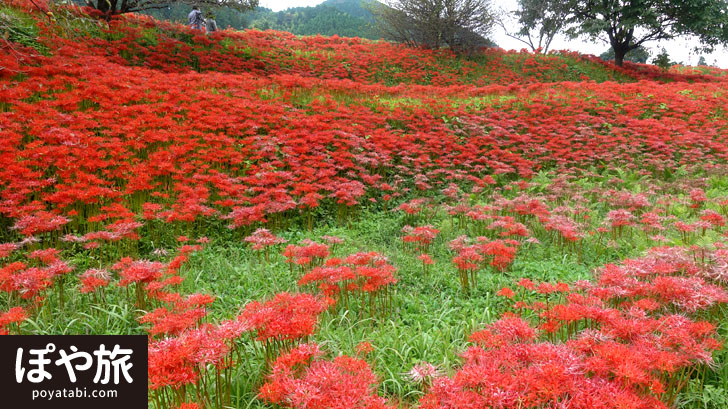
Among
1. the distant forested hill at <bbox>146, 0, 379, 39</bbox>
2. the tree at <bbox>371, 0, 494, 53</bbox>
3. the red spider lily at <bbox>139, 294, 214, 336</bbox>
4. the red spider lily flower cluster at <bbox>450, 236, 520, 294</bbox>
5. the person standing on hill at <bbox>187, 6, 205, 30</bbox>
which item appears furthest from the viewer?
the distant forested hill at <bbox>146, 0, 379, 39</bbox>

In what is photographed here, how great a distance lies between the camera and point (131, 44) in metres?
13.2

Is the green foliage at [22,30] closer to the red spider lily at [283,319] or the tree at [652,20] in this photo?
the red spider lily at [283,319]

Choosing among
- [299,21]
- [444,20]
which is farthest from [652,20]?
[299,21]

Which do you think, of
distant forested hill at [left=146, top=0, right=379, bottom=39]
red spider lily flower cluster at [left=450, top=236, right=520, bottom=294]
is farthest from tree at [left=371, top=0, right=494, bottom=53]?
red spider lily flower cluster at [left=450, top=236, right=520, bottom=294]

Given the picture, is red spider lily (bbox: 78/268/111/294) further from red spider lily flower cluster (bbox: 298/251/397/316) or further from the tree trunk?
the tree trunk

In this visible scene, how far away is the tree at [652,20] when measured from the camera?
19609 millimetres

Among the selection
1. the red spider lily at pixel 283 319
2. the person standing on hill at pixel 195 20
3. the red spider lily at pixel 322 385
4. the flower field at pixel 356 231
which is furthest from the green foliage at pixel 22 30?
the red spider lily at pixel 322 385

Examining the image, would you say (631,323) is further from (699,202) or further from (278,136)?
(278,136)

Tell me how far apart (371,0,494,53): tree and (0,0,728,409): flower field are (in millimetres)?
8107

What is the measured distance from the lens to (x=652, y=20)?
19625mm

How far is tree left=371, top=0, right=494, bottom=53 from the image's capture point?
20969mm

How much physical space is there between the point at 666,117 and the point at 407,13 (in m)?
15.0

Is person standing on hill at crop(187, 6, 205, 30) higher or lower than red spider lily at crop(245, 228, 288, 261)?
higher

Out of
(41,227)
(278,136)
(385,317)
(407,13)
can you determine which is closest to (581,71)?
(407,13)
